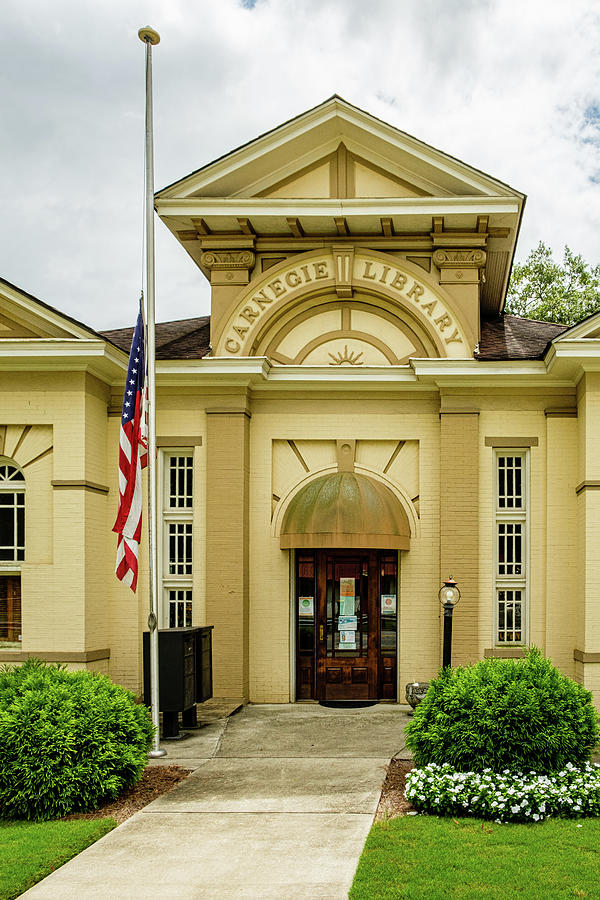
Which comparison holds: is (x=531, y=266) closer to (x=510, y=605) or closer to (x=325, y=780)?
(x=510, y=605)

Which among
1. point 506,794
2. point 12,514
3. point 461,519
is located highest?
point 12,514

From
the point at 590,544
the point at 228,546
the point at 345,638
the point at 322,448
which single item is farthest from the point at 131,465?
the point at 590,544

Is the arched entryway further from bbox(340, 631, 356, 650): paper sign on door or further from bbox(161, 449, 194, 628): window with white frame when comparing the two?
bbox(161, 449, 194, 628): window with white frame

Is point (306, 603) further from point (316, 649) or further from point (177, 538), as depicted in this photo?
Result: point (177, 538)

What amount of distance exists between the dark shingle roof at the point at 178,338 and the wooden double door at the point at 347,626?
4044mm

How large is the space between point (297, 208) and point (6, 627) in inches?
328

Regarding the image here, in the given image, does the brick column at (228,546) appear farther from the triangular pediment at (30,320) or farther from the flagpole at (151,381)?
the flagpole at (151,381)

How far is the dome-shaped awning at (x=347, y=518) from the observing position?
600 inches

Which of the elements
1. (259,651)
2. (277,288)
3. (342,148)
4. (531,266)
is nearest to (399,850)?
(259,651)

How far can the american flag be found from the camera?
489 inches

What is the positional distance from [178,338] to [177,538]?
3.72 m

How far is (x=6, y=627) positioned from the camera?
15.7 m

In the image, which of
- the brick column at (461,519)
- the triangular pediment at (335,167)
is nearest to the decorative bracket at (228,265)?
the triangular pediment at (335,167)

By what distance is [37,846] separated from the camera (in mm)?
8336
